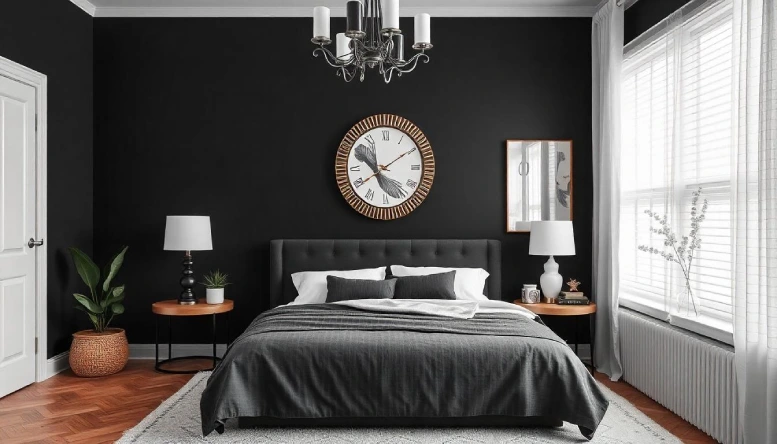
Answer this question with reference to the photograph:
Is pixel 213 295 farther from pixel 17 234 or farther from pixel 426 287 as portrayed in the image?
pixel 426 287

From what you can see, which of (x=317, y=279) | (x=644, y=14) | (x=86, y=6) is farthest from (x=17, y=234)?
(x=644, y=14)

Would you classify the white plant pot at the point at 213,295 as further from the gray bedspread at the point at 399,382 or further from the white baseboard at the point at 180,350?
the gray bedspread at the point at 399,382

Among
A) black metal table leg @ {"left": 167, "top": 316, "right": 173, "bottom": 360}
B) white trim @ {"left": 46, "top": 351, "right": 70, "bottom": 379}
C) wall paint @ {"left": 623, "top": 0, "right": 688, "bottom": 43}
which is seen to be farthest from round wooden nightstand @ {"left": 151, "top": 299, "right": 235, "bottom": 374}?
wall paint @ {"left": 623, "top": 0, "right": 688, "bottom": 43}

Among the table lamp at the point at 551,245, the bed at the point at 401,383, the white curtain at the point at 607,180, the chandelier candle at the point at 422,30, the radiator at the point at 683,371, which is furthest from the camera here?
the table lamp at the point at 551,245

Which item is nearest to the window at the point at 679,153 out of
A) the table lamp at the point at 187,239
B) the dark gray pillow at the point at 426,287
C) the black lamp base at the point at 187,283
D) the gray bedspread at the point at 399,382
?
the gray bedspread at the point at 399,382

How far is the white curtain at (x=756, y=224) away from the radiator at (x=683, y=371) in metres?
0.22

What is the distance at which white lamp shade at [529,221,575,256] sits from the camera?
521 centimetres

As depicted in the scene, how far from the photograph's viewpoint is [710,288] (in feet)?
13.0

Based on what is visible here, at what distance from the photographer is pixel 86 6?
564 cm

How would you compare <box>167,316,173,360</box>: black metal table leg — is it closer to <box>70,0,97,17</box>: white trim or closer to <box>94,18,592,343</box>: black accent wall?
<box>94,18,592,343</box>: black accent wall

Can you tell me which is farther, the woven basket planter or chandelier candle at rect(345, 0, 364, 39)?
the woven basket planter

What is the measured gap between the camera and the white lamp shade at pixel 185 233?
5.28 m

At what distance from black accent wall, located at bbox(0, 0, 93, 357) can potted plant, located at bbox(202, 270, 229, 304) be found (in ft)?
3.78

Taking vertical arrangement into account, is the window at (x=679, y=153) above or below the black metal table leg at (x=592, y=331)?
above
